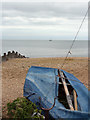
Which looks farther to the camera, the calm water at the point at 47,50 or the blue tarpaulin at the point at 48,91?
the calm water at the point at 47,50

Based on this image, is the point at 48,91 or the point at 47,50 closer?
the point at 48,91

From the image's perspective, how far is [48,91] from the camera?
527cm

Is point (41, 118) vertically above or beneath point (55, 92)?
beneath

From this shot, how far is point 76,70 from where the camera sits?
11.2 metres

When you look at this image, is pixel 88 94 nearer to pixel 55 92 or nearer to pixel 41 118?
pixel 55 92

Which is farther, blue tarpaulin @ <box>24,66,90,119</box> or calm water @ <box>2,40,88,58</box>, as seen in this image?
calm water @ <box>2,40,88,58</box>

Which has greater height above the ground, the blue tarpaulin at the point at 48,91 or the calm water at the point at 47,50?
the calm water at the point at 47,50

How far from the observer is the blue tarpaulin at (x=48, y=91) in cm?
439

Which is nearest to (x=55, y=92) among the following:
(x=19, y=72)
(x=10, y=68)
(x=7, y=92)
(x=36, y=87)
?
(x=36, y=87)

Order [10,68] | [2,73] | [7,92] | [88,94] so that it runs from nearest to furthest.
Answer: [88,94], [7,92], [2,73], [10,68]

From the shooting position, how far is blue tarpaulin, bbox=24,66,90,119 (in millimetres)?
4391

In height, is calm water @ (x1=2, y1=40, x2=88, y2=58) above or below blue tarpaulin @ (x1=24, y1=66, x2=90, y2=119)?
above

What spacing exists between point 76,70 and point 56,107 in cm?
695

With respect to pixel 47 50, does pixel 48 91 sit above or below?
below
